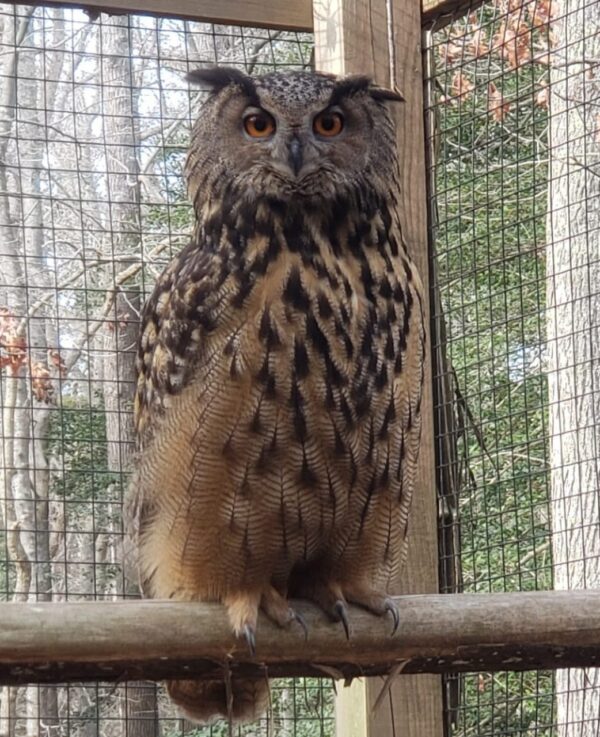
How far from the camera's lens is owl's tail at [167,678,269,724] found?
7.81ft

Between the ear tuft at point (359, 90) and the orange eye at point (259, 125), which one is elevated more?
the ear tuft at point (359, 90)

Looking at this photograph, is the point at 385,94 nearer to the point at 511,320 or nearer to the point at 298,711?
the point at 511,320

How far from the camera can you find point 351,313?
2174 mm

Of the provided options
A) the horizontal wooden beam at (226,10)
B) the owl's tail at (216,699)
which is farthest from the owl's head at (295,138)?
the owl's tail at (216,699)

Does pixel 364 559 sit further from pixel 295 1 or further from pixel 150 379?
pixel 295 1

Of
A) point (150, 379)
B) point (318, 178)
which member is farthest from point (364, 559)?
point (318, 178)

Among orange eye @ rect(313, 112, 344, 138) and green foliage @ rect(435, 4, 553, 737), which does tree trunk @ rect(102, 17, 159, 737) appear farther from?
green foliage @ rect(435, 4, 553, 737)

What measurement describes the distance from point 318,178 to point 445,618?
893 mm

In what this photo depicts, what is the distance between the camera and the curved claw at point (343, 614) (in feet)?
6.96

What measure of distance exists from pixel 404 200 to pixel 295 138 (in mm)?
296

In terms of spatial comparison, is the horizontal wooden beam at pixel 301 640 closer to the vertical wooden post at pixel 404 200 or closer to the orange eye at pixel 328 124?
the vertical wooden post at pixel 404 200

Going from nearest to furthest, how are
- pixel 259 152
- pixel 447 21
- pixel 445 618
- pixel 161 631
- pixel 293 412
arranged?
1. pixel 161 631
2. pixel 445 618
3. pixel 293 412
4. pixel 259 152
5. pixel 447 21

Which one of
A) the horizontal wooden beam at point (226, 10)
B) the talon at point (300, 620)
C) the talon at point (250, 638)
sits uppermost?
the horizontal wooden beam at point (226, 10)

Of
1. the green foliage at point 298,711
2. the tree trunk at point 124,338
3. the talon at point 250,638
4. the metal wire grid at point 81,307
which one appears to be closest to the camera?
the talon at point 250,638
